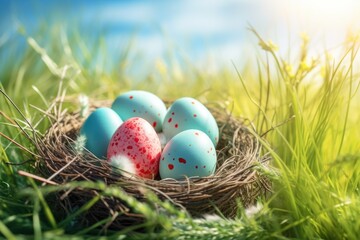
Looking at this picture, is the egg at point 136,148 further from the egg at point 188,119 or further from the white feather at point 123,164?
the egg at point 188,119

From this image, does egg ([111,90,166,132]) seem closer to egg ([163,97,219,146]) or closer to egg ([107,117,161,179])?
egg ([163,97,219,146])

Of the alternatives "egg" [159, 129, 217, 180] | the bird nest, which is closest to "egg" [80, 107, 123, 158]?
the bird nest

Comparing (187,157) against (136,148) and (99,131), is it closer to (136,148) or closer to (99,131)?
(136,148)

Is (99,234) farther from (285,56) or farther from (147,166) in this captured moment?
(285,56)

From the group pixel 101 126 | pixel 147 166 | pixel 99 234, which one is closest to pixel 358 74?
pixel 147 166

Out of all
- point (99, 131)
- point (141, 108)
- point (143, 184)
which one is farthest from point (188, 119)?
point (143, 184)

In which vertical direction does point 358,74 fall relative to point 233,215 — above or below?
above
